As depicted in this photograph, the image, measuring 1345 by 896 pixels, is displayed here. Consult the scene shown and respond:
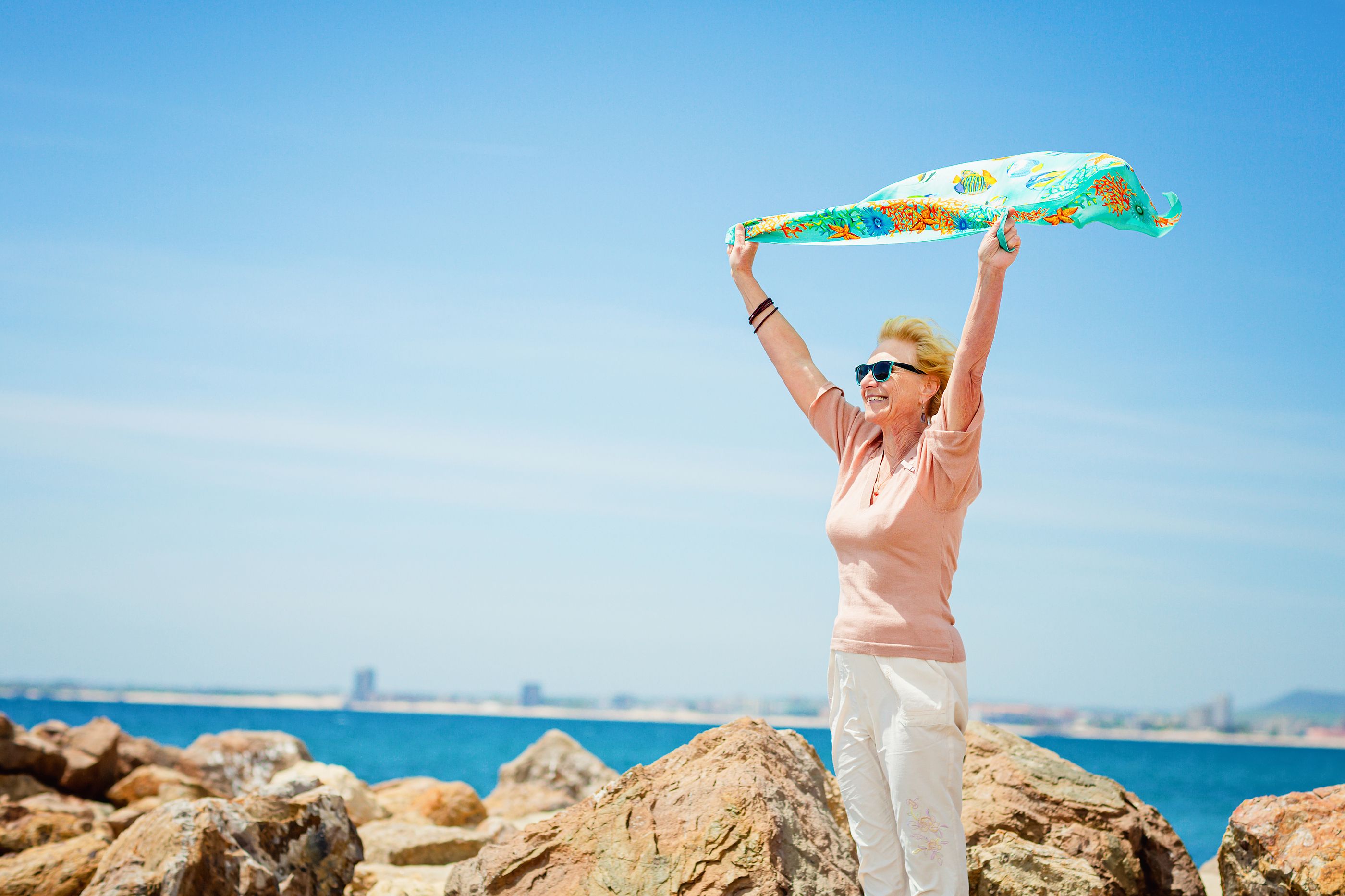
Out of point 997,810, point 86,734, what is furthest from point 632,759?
point 997,810

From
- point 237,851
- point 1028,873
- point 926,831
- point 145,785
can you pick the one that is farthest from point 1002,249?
point 145,785

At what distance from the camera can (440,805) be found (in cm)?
1087

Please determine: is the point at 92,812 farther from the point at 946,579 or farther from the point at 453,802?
the point at 946,579

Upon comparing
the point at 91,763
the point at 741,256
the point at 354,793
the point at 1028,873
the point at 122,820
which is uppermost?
the point at 741,256

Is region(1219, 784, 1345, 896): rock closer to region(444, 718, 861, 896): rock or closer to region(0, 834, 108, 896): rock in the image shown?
region(444, 718, 861, 896): rock

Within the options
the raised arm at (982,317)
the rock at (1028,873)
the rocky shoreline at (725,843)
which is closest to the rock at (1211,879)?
the rocky shoreline at (725,843)

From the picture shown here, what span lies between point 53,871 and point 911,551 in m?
5.10

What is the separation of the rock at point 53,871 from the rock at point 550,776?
6.79 meters

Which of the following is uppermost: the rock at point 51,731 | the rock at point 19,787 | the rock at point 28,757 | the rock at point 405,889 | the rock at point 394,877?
the rock at point 405,889

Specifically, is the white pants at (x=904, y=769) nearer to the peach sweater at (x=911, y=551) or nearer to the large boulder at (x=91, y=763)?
the peach sweater at (x=911, y=551)

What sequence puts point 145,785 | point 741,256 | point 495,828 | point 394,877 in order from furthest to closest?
1. point 145,785
2. point 495,828
3. point 394,877
4. point 741,256

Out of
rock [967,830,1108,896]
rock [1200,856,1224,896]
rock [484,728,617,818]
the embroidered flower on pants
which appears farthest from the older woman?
rock [484,728,617,818]

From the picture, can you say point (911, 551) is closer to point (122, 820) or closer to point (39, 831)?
point (39, 831)

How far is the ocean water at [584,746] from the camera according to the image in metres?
42.9
